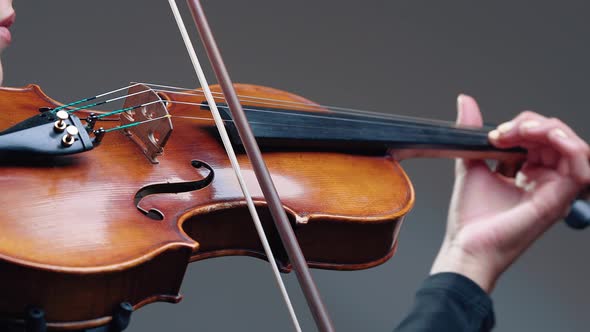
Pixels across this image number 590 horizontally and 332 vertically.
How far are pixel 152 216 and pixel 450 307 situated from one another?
326 mm

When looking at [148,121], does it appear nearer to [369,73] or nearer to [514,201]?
[514,201]

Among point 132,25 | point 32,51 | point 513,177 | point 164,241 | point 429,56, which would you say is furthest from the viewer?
point 429,56

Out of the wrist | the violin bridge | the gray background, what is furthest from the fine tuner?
the gray background

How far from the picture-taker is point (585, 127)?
1.65 meters

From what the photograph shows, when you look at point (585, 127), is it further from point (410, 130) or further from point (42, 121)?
point (42, 121)

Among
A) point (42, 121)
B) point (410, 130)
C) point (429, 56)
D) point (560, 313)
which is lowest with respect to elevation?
point (560, 313)

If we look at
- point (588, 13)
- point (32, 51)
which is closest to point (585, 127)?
point (588, 13)

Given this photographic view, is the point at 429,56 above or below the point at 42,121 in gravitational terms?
below

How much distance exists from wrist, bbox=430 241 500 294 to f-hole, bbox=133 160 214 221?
0.92 ft

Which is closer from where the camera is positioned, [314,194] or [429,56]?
[314,194]

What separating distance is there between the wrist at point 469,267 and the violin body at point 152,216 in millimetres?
84

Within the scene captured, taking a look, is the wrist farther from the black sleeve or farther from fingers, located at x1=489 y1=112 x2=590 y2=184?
fingers, located at x1=489 y1=112 x2=590 y2=184

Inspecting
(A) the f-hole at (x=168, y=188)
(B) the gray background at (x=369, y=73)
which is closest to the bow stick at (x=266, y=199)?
(A) the f-hole at (x=168, y=188)

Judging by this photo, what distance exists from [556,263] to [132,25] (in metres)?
1.01
